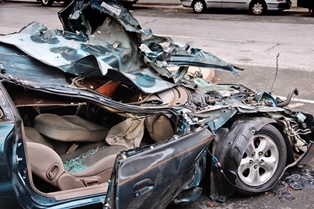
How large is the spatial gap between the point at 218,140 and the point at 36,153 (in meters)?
1.59

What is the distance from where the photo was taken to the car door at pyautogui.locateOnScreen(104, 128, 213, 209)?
279cm

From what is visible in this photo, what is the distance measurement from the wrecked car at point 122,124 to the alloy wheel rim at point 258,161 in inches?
0.4

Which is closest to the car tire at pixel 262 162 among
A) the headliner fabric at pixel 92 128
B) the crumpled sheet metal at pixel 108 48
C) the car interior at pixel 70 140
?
the car interior at pixel 70 140

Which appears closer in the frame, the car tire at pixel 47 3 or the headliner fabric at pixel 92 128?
the headliner fabric at pixel 92 128

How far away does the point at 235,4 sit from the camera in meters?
16.3

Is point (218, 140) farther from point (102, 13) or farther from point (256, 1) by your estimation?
point (256, 1)

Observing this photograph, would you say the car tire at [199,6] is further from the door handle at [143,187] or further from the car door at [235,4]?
the door handle at [143,187]

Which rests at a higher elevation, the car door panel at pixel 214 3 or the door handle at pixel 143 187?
the door handle at pixel 143 187

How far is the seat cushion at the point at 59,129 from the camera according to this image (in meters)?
3.96

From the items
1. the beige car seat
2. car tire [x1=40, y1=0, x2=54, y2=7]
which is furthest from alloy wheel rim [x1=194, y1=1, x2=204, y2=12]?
the beige car seat

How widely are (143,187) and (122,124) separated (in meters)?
1.39

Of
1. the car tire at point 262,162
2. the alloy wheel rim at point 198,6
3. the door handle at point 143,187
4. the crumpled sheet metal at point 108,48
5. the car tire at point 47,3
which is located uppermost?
the crumpled sheet metal at point 108,48

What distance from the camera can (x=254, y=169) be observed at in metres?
3.95

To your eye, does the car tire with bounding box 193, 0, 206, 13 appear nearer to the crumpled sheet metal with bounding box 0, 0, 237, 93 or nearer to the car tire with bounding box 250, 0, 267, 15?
the car tire with bounding box 250, 0, 267, 15
